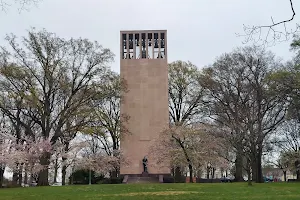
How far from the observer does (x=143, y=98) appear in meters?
44.2

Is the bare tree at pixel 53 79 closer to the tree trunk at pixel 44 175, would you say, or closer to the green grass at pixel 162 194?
the tree trunk at pixel 44 175

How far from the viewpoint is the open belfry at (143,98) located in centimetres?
4319

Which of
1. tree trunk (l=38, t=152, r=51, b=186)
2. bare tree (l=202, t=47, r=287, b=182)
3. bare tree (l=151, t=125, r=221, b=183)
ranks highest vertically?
bare tree (l=202, t=47, r=287, b=182)

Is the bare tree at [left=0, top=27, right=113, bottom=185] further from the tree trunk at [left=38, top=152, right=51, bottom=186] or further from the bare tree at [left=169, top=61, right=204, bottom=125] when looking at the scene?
the bare tree at [left=169, top=61, right=204, bottom=125]

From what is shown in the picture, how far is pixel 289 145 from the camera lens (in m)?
50.9

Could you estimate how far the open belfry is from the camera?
142 feet

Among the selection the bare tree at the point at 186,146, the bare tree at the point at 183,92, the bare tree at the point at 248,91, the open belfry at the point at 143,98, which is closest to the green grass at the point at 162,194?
the bare tree at the point at 248,91

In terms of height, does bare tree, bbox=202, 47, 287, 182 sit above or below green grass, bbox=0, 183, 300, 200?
above

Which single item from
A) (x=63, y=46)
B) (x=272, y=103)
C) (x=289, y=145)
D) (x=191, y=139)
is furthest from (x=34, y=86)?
(x=289, y=145)

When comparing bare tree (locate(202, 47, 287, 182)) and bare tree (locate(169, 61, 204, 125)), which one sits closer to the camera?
bare tree (locate(202, 47, 287, 182))

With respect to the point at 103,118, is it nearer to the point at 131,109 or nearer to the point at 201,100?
the point at 131,109

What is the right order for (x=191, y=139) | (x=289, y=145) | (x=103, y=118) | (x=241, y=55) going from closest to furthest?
(x=241, y=55) → (x=103, y=118) → (x=191, y=139) → (x=289, y=145)

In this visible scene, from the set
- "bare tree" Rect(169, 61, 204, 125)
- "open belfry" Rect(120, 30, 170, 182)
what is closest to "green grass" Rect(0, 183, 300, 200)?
"open belfry" Rect(120, 30, 170, 182)

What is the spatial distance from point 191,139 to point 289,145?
1640cm
